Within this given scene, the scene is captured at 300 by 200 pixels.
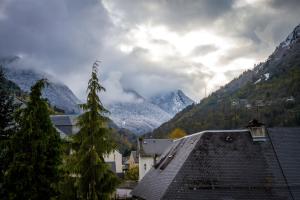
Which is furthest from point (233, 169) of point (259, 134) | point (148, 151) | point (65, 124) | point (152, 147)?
point (152, 147)

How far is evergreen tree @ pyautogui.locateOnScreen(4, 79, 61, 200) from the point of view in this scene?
22547mm

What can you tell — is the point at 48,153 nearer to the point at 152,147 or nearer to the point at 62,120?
the point at 62,120

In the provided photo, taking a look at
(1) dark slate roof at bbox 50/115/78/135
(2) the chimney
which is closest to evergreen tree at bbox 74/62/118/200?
(2) the chimney

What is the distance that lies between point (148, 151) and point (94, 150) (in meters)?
52.3

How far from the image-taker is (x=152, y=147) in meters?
74.0

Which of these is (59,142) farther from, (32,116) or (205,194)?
(205,194)

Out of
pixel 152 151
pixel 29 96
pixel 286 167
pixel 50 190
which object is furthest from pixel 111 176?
pixel 152 151

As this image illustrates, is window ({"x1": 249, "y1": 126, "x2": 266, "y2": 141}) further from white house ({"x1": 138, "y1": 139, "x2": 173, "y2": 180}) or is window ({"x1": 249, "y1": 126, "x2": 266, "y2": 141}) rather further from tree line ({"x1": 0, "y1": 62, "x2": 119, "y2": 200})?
white house ({"x1": 138, "y1": 139, "x2": 173, "y2": 180})

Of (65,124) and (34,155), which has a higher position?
(65,124)

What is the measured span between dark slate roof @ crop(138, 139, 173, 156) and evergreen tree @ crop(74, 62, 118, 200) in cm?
5041

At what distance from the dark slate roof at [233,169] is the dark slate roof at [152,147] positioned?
43.0 metres

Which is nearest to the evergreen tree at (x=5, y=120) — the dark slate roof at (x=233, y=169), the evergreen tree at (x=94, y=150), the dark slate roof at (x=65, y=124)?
the evergreen tree at (x=94, y=150)

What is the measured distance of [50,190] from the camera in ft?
75.9

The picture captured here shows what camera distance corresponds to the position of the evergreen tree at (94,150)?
67.9 feet
